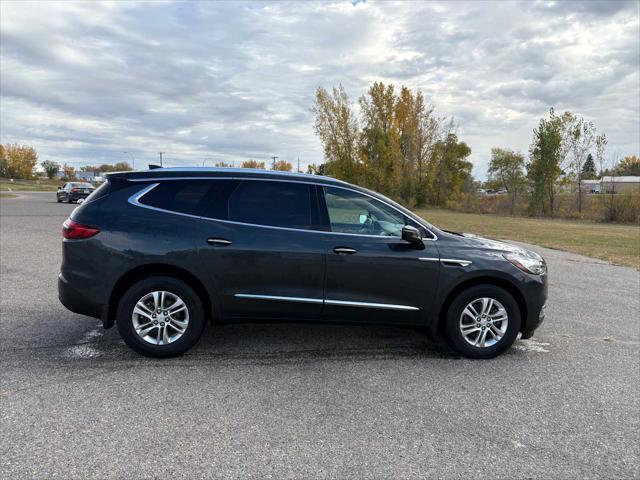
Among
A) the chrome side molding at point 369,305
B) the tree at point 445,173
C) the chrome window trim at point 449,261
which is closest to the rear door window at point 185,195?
the chrome side molding at point 369,305

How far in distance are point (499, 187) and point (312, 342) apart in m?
70.0

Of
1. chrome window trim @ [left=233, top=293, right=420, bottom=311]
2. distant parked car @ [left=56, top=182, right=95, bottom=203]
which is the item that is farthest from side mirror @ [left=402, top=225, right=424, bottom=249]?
distant parked car @ [left=56, top=182, right=95, bottom=203]

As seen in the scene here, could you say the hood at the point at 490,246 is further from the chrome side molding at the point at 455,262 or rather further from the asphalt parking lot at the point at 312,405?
the asphalt parking lot at the point at 312,405

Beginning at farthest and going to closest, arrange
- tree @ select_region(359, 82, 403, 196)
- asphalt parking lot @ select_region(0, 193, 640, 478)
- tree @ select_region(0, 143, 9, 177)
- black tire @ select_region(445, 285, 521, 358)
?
tree @ select_region(0, 143, 9, 177), tree @ select_region(359, 82, 403, 196), black tire @ select_region(445, 285, 521, 358), asphalt parking lot @ select_region(0, 193, 640, 478)

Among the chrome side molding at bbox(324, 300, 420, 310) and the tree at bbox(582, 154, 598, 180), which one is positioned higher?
the tree at bbox(582, 154, 598, 180)

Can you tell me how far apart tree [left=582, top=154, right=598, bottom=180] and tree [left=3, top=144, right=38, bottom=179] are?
4630 inches

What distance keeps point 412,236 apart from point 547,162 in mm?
37892

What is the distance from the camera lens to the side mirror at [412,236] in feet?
13.8

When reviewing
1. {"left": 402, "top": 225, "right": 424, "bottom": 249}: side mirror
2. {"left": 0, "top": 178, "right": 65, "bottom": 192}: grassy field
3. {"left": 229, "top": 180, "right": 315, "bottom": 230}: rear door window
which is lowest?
{"left": 402, "top": 225, "right": 424, "bottom": 249}: side mirror

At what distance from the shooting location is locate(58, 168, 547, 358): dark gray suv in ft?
13.5

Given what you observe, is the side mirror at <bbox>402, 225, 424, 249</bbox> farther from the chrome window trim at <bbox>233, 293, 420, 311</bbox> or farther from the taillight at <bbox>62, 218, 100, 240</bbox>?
the taillight at <bbox>62, 218, 100, 240</bbox>

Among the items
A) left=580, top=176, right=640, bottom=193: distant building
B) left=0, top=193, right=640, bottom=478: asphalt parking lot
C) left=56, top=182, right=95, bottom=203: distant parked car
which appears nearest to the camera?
left=0, top=193, right=640, bottom=478: asphalt parking lot

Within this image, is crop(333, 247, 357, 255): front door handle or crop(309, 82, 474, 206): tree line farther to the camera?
crop(309, 82, 474, 206): tree line

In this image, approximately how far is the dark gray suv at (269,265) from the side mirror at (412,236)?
0.01 m
